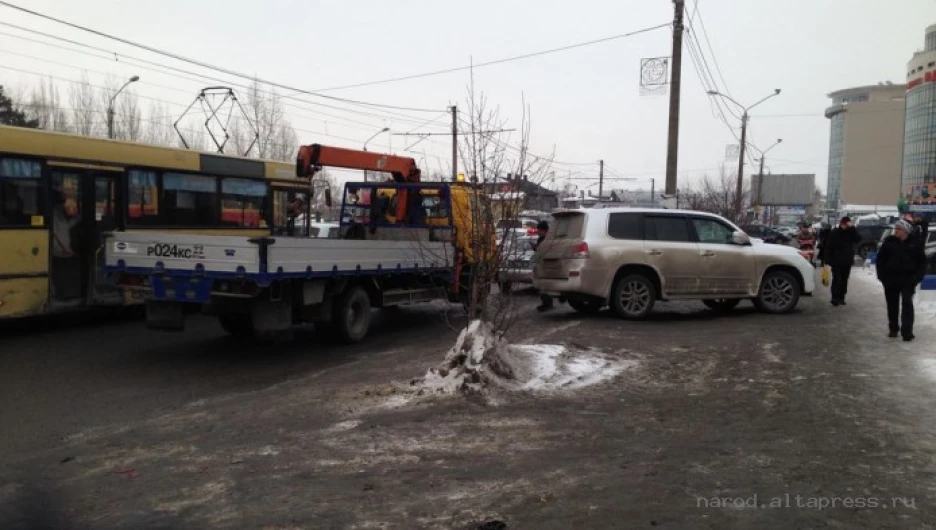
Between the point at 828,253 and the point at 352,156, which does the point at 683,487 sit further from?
the point at 828,253

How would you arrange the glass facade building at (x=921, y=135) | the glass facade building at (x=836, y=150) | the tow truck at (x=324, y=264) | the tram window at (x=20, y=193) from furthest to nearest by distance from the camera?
the glass facade building at (x=836, y=150), the glass facade building at (x=921, y=135), the tram window at (x=20, y=193), the tow truck at (x=324, y=264)

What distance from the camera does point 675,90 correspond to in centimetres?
1850

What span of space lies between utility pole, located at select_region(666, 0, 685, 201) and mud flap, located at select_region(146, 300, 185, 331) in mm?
12952

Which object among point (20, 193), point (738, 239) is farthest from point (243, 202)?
point (738, 239)

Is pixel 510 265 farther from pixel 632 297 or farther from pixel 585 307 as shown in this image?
pixel 585 307

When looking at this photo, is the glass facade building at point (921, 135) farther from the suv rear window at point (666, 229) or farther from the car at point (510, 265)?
the car at point (510, 265)

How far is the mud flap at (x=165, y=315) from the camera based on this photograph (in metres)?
8.99

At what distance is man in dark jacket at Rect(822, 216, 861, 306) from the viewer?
13.4 m

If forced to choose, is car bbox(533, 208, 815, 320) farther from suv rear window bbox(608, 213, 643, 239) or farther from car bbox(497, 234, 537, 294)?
car bbox(497, 234, 537, 294)

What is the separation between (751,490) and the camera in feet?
14.3

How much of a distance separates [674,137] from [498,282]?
12.1m

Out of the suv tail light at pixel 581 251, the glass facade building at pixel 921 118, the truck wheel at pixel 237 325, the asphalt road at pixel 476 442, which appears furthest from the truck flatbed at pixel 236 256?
the glass facade building at pixel 921 118

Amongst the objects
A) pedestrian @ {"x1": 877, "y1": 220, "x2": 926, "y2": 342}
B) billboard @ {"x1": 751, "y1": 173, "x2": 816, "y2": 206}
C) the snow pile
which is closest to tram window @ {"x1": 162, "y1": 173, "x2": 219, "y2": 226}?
the snow pile

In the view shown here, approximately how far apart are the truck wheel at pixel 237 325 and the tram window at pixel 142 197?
8.72ft
